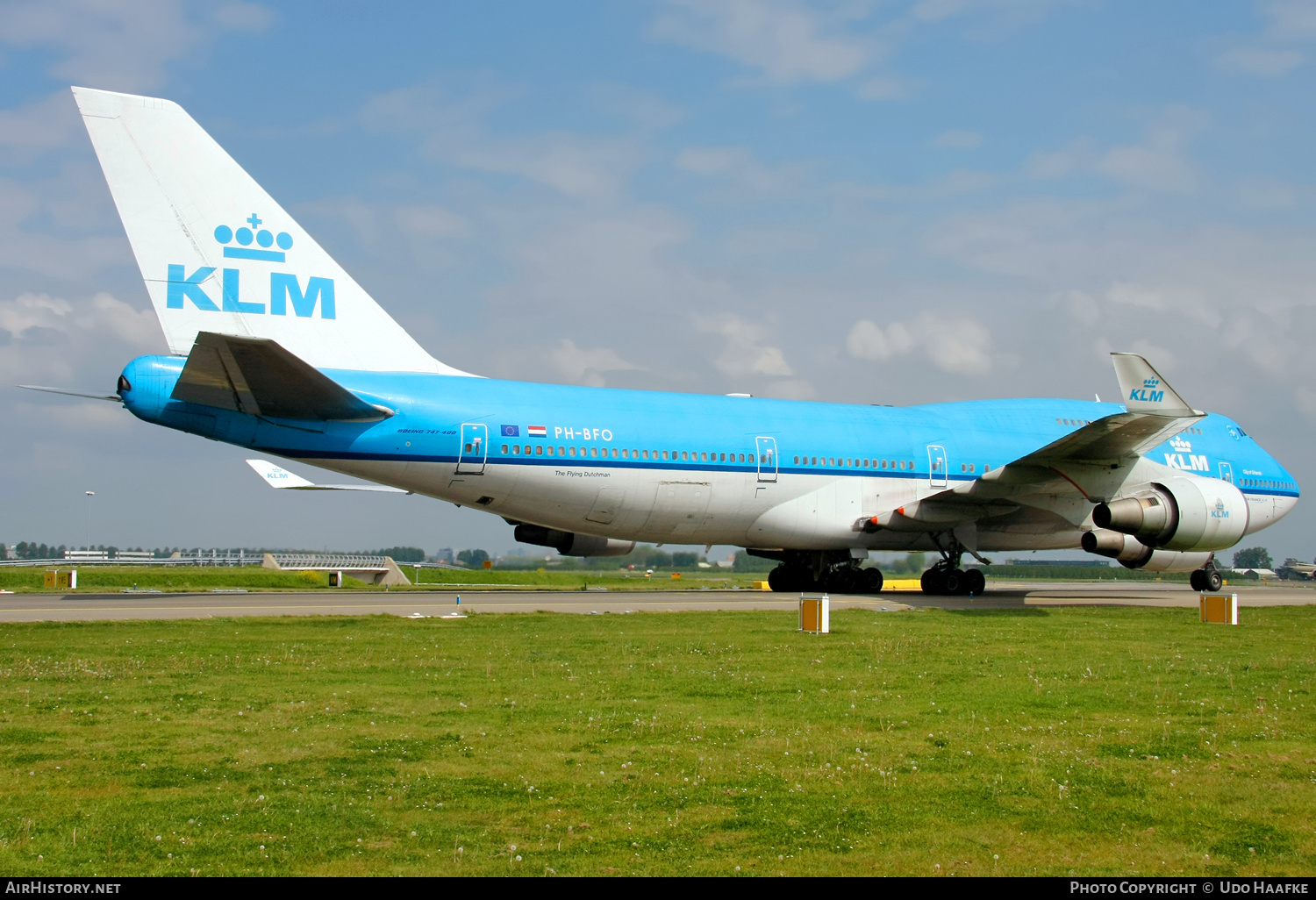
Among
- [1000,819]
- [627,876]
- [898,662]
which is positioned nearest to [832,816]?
[1000,819]

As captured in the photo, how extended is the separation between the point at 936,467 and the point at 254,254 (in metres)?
17.9

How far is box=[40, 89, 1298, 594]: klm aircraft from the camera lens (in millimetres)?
20344

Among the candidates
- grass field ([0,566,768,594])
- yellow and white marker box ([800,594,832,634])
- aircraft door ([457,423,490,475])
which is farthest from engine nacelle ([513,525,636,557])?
yellow and white marker box ([800,594,832,634])

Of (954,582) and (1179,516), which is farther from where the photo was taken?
(954,582)

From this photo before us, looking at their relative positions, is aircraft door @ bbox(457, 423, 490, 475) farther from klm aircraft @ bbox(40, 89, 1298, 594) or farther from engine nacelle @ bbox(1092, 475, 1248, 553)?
engine nacelle @ bbox(1092, 475, 1248, 553)

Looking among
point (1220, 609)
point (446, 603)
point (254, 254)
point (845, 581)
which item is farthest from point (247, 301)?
point (1220, 609)

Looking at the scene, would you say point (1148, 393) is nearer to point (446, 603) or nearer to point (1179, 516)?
point (1179, 516)

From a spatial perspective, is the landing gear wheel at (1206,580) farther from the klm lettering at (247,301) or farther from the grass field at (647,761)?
the klm lettering at (247,301)

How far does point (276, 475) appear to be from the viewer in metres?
32.9

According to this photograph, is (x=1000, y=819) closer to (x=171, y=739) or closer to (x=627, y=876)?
(x=627, y=876)

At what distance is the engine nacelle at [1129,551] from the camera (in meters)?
26.0

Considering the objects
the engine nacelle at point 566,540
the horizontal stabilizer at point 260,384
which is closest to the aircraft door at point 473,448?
the horizontal stabilizer at point 260,384

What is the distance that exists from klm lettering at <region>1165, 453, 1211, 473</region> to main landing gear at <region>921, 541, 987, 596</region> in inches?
255

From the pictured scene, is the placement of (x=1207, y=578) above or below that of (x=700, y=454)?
below
